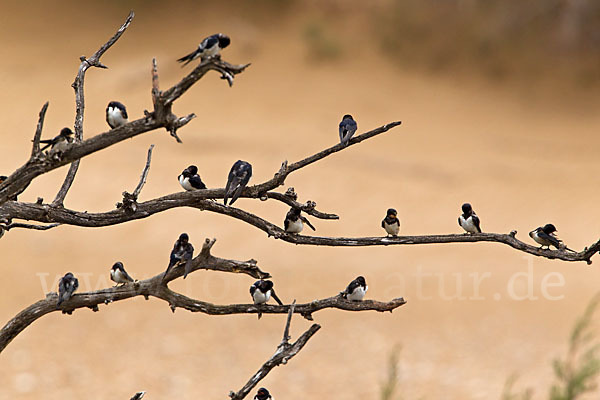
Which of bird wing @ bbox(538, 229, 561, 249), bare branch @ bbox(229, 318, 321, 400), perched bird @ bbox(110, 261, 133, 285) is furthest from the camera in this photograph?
bird wing @ bbox(538, 229, 561, 249)

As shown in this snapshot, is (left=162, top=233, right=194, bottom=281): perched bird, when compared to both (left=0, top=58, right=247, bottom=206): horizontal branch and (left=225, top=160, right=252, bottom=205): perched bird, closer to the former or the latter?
(left=225, top=160, right=252, bottom=205): perched bird

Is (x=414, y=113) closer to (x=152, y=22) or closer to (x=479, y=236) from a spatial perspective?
(x=152, y=22)

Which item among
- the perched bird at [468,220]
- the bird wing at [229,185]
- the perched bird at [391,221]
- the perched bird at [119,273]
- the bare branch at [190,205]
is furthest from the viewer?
the perched bird at [391,221]

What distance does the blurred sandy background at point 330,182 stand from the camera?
43.7 feet

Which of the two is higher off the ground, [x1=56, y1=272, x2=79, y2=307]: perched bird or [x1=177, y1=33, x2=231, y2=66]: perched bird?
[x1=177, y1=33, x2=231, y2=66]: perched bird

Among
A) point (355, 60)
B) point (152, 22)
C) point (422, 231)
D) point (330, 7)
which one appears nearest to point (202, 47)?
point (422, 231)

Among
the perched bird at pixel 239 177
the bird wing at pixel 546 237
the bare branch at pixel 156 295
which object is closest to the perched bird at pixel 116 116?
the perched bird at pixel 239 177

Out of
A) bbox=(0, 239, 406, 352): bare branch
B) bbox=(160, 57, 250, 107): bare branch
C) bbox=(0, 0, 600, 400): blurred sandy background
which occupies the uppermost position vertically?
bbox=(0, 0, 600, 400): blurred sandy background

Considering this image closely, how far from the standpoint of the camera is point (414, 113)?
25016mm

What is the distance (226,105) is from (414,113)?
217 inches

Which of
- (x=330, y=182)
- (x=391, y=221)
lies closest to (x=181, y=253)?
(x=391, y=221)

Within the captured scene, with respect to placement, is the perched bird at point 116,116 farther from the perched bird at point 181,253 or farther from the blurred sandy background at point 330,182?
the blurred sandy background at point 330,182

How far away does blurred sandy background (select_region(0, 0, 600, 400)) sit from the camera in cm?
1331

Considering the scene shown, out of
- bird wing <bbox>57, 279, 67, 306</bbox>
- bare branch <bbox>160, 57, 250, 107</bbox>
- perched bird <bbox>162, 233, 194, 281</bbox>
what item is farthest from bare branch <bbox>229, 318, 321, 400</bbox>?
bare branch <bbox>160, 57, 250, 107</bbox>
